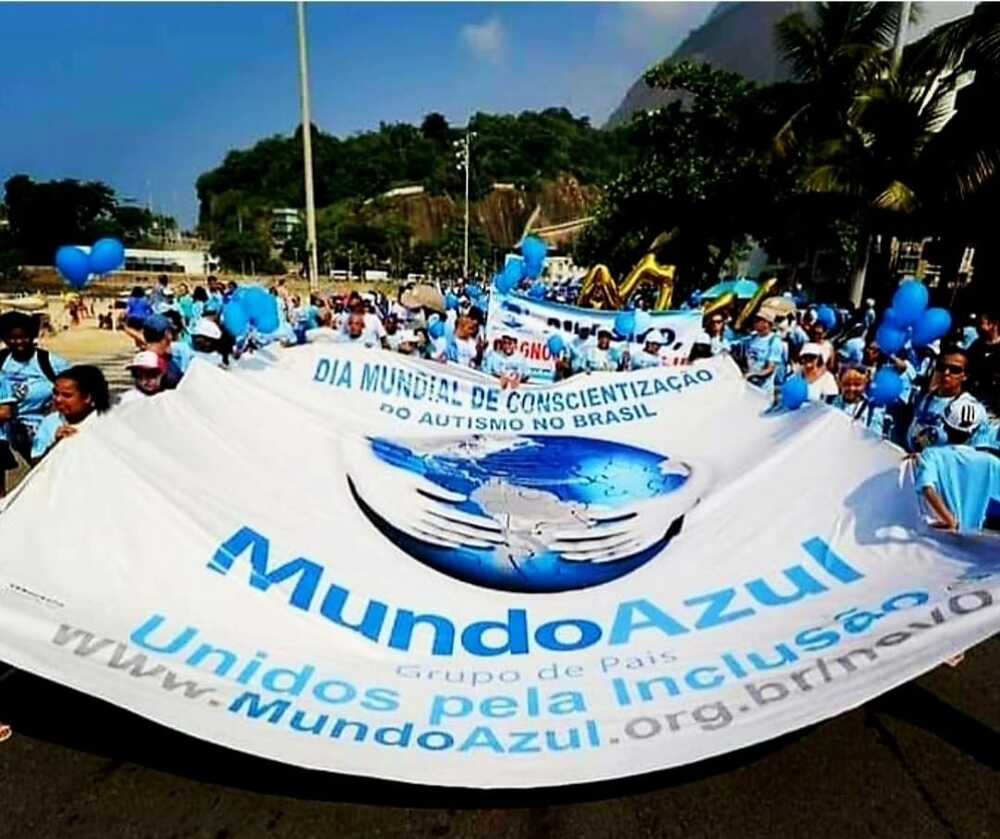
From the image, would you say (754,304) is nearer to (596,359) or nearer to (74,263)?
(596,359)

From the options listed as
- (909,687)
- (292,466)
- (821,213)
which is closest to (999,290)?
(821,213)

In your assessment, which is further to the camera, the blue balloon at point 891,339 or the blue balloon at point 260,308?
the blue balloon at point 891,339

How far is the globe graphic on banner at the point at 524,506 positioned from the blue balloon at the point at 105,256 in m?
3.86

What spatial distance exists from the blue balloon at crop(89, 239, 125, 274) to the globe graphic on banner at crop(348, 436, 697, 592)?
3863 mm

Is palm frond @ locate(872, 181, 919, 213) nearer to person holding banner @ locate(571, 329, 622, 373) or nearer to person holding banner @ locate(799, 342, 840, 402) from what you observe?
person holding banner @ locate(571, 329, 622, 373)

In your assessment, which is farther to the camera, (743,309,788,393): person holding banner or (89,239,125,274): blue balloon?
(743,309,788,393): person holding banner

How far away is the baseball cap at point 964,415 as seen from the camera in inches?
187

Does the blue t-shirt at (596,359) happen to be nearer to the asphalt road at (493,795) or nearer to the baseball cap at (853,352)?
the baseball cap at (853,352)

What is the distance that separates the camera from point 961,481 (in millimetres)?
4266

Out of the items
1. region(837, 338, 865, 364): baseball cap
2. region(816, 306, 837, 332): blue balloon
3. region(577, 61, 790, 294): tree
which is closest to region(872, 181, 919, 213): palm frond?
region(816, 306, 837, 332): blue balloon

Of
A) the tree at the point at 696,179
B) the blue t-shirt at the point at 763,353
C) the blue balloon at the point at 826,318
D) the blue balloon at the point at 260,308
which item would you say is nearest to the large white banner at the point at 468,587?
the blue balloon at the point at 260,308

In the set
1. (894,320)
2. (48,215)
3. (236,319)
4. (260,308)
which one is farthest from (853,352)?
(48,215)

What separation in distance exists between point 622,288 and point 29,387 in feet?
37.7

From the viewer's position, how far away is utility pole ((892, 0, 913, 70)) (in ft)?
64.8
